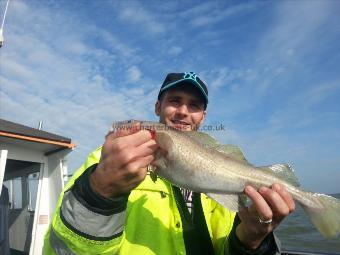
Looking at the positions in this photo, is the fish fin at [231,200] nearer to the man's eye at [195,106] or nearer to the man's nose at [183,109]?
the man's nose at [183,109]

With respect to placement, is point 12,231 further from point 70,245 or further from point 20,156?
point 70,245

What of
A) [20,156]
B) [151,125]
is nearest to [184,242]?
[151,125]

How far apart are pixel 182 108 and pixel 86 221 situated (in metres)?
2.22

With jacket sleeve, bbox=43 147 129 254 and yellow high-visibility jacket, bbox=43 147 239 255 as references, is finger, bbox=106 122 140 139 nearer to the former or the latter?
jacket sleeve, bbox=43 147 129 254

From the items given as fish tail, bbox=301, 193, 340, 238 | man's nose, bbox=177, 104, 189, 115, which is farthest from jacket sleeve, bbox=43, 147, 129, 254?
fish tail, bbox=301, 193, 340, 238

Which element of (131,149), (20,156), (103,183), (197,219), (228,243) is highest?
(20,156)

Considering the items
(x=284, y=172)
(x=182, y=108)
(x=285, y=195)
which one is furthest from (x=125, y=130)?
(x=284, y=172)

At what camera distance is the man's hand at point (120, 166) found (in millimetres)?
2709

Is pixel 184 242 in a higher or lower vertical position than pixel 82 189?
lower

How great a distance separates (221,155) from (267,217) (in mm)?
777

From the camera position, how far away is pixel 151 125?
11.0ft

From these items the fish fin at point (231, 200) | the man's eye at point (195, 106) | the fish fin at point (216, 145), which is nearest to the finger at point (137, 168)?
the fish fin at point (216, 145)

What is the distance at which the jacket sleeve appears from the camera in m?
2.69

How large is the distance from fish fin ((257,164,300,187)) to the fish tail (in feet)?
0.74
